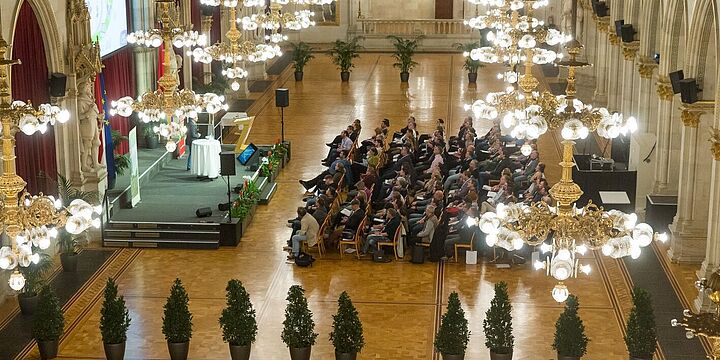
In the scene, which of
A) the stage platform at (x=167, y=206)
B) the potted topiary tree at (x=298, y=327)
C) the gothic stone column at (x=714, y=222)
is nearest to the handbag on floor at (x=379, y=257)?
the stage platform at (x=167, y=206)

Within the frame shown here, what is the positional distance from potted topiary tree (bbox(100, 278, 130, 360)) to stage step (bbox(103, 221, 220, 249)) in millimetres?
5324

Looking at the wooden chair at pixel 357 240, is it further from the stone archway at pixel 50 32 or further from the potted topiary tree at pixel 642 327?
the potted topiary tree at pixel 642 327

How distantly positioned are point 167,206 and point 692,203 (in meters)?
9.71

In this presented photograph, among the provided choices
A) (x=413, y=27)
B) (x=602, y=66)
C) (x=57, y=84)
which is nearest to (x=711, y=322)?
(x=57, y=84)

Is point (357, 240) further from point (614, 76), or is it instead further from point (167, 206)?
point (614, 76)

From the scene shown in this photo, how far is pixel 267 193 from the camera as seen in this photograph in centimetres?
2419

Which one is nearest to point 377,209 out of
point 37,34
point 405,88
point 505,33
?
point 505,33

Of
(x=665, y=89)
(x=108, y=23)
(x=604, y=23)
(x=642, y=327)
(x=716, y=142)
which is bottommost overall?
(x=642, y=327)

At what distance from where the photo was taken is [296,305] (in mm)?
15531

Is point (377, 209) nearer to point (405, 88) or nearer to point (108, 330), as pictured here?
point (108, 330)

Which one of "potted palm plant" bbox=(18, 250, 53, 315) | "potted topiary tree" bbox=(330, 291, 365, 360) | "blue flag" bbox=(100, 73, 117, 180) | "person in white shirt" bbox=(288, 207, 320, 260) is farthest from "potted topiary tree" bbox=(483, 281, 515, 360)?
"blue flag" bbox=(100, 73, 117, 180)

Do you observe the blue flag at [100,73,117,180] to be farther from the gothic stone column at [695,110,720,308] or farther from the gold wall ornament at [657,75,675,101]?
the gothic stone column at [695,110,720,308]

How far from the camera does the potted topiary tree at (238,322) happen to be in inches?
614

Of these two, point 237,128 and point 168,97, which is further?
point 237,128
